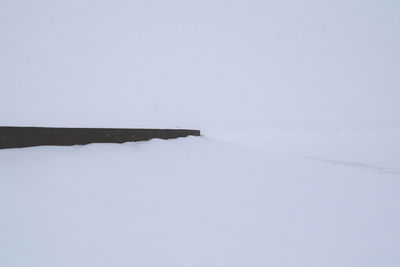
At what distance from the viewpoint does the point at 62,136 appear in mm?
1798

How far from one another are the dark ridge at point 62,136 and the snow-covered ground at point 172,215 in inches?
3.9

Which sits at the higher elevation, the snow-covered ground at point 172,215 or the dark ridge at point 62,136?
the dark ridge at point 62,136

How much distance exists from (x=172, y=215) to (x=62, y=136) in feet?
3.69

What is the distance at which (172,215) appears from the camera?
1158 millimetres

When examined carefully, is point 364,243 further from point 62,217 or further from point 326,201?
point 62,217

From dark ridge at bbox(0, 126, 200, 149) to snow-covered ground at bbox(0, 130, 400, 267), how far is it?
0.10 meters

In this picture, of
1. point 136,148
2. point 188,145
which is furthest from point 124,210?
point 188,145

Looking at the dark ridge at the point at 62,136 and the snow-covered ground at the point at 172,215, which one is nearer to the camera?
the snow-covered ground at the point at 172,215

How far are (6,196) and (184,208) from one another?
755mm

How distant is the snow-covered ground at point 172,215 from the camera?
2.86 feet

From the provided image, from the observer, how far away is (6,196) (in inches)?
40.8

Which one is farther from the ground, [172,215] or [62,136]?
[62,136]

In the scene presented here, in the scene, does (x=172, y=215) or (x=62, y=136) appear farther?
(x=62, y=136)

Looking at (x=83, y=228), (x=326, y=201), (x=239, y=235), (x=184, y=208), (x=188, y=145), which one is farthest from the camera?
(x=188, y=145)
